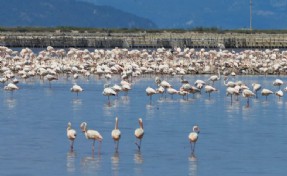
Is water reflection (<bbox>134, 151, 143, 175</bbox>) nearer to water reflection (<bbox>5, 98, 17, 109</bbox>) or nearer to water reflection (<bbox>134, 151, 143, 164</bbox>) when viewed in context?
water reflection (<bbox>134, 151, 143, 164</bbox>)

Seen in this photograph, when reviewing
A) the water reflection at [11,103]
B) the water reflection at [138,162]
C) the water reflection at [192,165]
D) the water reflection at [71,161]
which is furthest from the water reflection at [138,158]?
the water reflection at [11,103]

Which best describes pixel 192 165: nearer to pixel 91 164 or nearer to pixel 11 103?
pixel 91 164

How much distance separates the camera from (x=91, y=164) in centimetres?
1902

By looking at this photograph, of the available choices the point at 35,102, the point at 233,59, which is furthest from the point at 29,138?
the point at 233,59

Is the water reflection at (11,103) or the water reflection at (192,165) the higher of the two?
the water reflection at (11,103)

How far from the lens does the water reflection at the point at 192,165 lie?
1833 cm

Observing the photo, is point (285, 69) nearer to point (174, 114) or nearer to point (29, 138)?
point (174, 114)

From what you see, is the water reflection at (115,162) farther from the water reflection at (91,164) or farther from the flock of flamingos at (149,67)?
the flock of flamingos at (149,67)

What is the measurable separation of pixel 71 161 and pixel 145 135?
3.96m

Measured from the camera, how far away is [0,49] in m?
51.1

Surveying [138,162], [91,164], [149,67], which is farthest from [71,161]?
[149,67]

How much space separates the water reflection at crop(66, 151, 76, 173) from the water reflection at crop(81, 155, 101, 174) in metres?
0.16

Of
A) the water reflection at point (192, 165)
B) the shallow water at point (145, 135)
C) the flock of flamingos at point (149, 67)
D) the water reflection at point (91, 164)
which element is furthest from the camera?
the flock of flamingos at point (149, 67)

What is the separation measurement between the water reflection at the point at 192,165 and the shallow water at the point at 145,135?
2 cm
